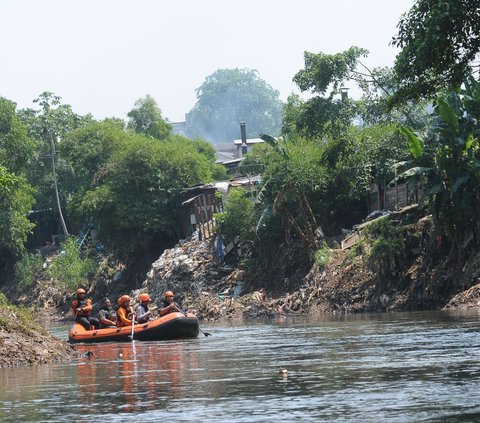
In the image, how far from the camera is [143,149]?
62.5 metres

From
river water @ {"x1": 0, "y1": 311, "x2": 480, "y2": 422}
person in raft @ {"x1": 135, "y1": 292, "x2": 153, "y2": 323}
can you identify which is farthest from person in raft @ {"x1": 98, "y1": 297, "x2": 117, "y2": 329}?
river water @ {"x1": 0, "y1": 311, "x2": 480, "y2": 422}

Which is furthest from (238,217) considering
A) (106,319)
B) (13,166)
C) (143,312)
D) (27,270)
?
(27,270)

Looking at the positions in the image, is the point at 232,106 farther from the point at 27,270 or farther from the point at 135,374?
the point at 135,374

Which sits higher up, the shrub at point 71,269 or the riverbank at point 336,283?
the shrub at point 71,269

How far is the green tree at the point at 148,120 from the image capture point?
267 feet

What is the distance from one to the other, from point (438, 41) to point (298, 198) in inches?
1067

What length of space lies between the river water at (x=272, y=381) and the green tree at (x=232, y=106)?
448 feet

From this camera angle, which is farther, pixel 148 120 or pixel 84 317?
pixel 148 120

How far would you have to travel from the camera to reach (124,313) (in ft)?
112

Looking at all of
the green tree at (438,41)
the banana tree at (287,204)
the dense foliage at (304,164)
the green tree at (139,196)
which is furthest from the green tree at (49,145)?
the green tree at (438,41)

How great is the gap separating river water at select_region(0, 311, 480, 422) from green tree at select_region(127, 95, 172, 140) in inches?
2049

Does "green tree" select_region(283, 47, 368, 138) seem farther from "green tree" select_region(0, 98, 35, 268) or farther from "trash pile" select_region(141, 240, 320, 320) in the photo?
"green tree" select_region(0, 98, 35, 268)

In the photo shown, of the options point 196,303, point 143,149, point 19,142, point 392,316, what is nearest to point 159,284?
point 196,303

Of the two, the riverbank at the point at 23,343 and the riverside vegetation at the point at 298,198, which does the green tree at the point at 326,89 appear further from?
the riverbank at the point at 23,343
